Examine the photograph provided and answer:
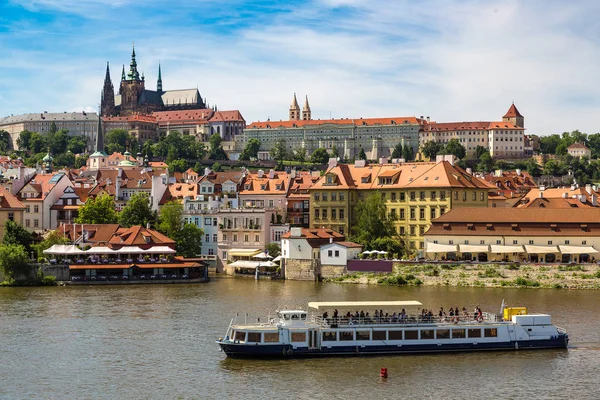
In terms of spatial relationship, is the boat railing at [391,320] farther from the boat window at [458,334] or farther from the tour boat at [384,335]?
the boat window at [458,334]

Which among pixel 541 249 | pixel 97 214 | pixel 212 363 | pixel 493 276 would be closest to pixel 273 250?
pixel 97 214

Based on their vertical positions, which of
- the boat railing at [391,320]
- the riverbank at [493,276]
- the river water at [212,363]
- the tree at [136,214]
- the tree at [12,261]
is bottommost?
the river water at [212,363]

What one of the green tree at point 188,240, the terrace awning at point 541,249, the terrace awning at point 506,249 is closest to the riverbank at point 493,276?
the terrace awning at point 506,249

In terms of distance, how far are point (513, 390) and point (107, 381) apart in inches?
635

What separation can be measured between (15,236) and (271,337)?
40455 mm

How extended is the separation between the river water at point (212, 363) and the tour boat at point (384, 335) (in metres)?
0.71

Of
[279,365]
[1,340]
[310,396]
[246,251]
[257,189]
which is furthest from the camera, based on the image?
[257,189]

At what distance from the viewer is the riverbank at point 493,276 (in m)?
70.9

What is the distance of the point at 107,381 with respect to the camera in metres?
41.2

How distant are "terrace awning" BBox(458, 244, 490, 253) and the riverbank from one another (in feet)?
8.64

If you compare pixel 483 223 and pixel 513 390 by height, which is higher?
pixel 483 223

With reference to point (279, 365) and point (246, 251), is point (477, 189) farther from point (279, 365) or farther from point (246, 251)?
point (279, 365)

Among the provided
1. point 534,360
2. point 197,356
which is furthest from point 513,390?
point 197,356

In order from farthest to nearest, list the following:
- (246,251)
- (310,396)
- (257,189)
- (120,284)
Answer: (257,189)
(246,251)
(120,284)
(310,396)
